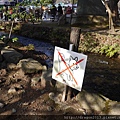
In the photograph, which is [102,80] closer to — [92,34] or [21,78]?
[21,78]

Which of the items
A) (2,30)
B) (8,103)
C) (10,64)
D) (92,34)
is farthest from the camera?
(2,30)

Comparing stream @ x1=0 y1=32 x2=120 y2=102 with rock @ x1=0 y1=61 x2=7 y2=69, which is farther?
rock @ x1=0 y1=61 x2=7 y2=69

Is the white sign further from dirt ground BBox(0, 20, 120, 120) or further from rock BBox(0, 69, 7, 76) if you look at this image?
rock BBox(0, 69, 7, 76)

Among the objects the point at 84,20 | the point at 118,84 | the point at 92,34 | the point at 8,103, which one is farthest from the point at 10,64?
the point at 84,20

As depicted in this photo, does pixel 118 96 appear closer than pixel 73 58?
No

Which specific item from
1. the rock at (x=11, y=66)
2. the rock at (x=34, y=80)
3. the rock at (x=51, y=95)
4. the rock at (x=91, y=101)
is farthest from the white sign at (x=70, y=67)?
the rock at (x=11, y=66)

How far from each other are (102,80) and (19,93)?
3.57 meters

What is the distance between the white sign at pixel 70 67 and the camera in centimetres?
390

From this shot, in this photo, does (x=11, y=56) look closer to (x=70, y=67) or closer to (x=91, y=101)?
(x=70, y=67)

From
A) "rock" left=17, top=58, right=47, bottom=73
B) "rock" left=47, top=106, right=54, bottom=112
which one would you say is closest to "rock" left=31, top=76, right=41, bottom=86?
"rock" left=17, top=58, right=47, bottom=73

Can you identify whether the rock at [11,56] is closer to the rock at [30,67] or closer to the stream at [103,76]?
the rock at [30,67]

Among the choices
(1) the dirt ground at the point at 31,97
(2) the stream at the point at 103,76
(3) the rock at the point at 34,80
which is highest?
(3) the rock at the point at 34,80

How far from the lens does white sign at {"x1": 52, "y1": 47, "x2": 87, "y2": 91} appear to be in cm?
390

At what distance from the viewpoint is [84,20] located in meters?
16.6
